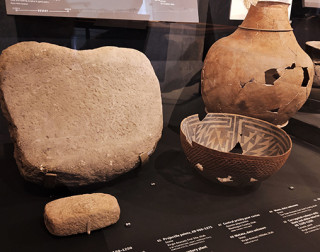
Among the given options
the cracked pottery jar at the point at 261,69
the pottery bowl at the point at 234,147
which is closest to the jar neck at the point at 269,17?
the cracked pottery jar at the point at 261,69

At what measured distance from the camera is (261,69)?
1693mm

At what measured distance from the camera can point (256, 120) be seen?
A: 1701 mm

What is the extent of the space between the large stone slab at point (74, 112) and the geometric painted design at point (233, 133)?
12.3 inches

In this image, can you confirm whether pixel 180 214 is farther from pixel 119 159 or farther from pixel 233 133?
pixel 233 133

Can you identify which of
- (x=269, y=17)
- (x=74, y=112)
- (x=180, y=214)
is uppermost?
(x=269, y=17)

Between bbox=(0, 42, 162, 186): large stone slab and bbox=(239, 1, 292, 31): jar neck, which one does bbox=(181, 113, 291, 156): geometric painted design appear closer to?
bbox=(0, 42, 162, 186): large stone slab

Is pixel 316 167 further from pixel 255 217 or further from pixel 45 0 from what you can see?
pixel 45 0

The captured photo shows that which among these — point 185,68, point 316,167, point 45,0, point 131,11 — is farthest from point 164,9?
point 316,167

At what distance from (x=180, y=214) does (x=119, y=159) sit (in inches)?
12.8

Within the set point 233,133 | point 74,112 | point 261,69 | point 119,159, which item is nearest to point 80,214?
point 119,159

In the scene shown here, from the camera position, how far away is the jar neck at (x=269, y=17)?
176 cm

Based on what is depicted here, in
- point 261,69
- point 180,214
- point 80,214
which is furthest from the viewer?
point 261,69

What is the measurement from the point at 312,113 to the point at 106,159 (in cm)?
160

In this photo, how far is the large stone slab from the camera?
50.9 inches
